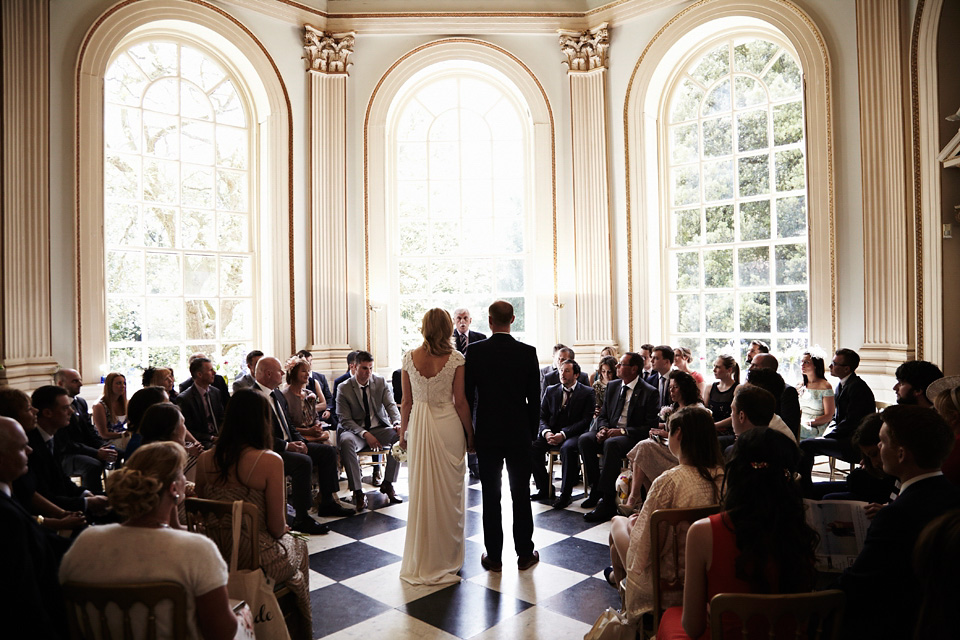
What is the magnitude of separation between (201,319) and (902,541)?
284 inches

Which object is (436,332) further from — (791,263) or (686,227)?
(686,227)

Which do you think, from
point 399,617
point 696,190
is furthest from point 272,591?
point 696,190

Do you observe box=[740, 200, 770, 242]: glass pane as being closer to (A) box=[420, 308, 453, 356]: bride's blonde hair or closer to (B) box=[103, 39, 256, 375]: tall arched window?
(A) box=[420, 308, 453, 356]: bride's blonde hair

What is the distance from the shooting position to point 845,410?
523cm

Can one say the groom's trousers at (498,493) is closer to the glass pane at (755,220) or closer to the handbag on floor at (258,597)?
the handbag on floor at (258,597)

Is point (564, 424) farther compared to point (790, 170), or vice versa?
point (790, 170)

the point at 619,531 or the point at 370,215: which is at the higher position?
the point at 370,215

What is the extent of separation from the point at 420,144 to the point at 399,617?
658cm

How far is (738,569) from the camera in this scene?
1973 millimetres

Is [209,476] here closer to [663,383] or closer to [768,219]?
[663,383]

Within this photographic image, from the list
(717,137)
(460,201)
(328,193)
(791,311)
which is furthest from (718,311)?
(328,193)

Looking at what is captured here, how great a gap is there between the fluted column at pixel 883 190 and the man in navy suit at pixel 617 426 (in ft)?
7.59

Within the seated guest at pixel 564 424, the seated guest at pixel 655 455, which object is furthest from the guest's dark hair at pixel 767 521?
the seated guest at pixel 564 424

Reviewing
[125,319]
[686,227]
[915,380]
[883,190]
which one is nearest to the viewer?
[915,380]
